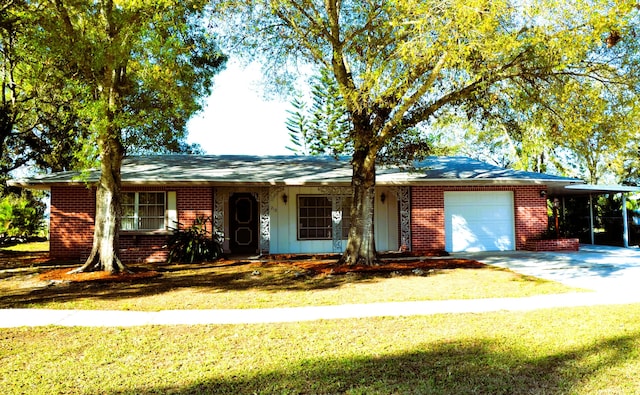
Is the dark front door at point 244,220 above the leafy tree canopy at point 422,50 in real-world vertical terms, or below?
below

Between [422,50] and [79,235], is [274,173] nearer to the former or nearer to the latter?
[79,235]

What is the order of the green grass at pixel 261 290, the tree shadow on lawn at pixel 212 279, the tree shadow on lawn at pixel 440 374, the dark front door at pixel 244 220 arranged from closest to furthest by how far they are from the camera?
the tree shadow on lawn at pixel 440 374
the green grass at pixel 261 290
the tree shadow on lawn at pixel 212 279
the dark front door at pixel 244 220

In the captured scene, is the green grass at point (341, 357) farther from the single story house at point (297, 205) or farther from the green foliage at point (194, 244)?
the single story house at point (297, 205)

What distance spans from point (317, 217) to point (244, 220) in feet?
9.65

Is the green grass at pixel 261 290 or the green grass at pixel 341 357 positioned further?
the green grass at pixel 261 290

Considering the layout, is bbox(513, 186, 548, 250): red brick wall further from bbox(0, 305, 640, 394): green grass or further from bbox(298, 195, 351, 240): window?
bbox(0, 305, 640, 394): green grass

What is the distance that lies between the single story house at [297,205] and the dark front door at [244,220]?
37 mm

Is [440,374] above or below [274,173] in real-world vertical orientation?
below

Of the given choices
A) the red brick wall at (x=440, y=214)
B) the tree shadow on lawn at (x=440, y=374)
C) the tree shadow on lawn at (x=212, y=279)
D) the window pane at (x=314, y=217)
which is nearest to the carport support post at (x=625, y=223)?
the red brick wall at (x=440, y=214)

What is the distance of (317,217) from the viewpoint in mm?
16828

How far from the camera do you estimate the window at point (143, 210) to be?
15320mm

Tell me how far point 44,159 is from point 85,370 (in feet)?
85.3

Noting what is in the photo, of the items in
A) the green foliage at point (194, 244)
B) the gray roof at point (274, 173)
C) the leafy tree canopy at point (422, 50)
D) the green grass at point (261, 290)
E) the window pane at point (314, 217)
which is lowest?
the green grass at point (261, 290)

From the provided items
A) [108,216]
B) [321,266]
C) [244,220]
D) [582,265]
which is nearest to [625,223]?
[582,265]
